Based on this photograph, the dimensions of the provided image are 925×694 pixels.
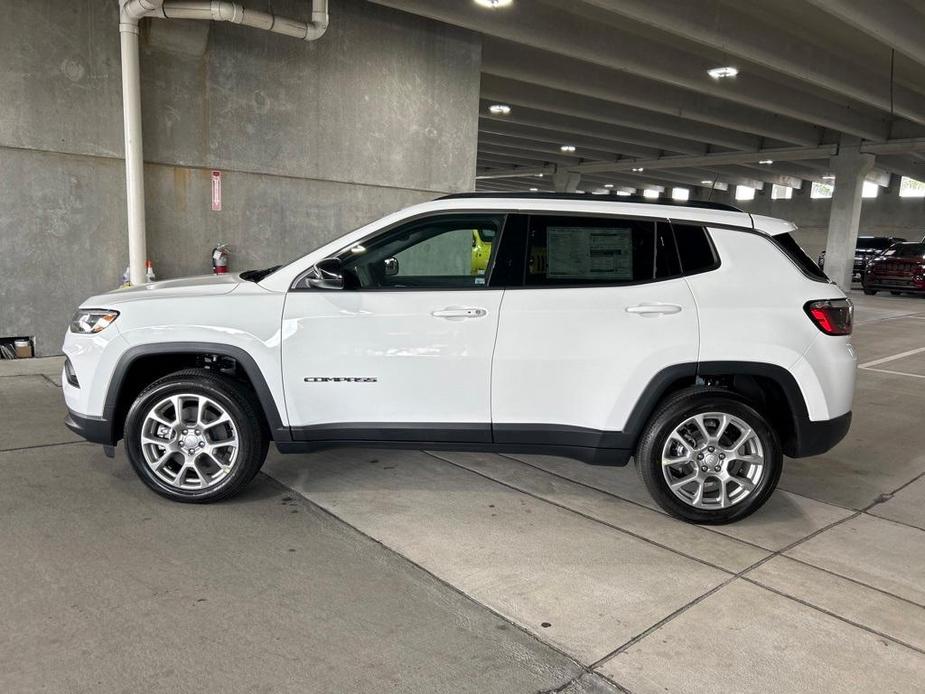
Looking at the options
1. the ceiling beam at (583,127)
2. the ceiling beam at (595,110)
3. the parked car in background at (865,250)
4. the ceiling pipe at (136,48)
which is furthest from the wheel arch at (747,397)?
the parked car in background at (865,250)

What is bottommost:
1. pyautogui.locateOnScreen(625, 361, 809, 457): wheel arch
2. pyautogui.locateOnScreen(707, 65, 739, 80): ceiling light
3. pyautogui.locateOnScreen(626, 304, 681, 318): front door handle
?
pyautogui.locateOnScreen(625, 361, 809, 457): wheel arch

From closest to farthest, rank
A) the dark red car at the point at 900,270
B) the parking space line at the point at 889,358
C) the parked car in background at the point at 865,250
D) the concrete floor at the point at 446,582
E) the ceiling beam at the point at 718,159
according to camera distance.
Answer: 1. the concrete floor at the point at 446,582
2. the parking space line at the point at 889,358
3. the dark red car at the point at 900,270
4. the ceiling beam at the point at 718,159
5. the parked car in background at the point at 865,250

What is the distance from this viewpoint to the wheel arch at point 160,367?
12.6ft

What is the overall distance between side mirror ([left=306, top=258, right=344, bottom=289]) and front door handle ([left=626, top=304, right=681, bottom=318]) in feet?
5.14

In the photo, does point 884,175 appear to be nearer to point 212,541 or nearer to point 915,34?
point 915,34

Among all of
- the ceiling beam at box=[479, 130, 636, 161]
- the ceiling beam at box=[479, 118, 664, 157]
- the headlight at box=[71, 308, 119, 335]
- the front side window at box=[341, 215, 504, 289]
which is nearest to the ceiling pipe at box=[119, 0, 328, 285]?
the headlight at box=[71, 308, 119, 335]

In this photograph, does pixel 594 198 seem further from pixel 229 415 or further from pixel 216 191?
pixel 216 191

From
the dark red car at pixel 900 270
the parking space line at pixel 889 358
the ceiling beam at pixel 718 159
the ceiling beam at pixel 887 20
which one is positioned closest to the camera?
the parking space line at pixel 889 358

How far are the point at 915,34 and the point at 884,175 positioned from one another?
28326mm

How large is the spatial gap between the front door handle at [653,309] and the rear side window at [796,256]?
0.71 m

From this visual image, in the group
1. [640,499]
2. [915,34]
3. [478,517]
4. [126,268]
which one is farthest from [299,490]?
[915,34]

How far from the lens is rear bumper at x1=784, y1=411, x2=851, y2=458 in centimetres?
381

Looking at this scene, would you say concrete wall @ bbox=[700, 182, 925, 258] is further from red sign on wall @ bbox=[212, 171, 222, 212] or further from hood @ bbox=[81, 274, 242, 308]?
hood @ bbox=[81, 274, 242, 308]

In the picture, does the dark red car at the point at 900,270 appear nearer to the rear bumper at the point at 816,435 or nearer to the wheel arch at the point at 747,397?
the rear bumper at the point at 816,435
